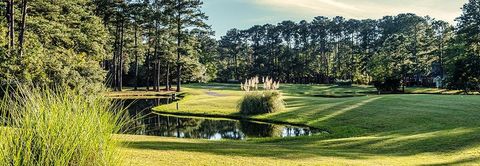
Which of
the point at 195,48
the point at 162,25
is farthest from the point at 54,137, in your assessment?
the point at 195,48

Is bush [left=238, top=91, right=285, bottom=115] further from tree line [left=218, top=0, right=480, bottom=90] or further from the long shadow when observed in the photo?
tree line [left=218, top=0, right=480, bottom=90]

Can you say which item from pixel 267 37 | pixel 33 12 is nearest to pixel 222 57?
pixel 267 37

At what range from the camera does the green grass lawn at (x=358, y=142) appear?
10680 millimetres

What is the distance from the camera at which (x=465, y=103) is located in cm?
2538

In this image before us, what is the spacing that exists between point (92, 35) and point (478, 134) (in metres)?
39.9

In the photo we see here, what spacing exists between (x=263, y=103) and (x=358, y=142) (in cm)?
1378

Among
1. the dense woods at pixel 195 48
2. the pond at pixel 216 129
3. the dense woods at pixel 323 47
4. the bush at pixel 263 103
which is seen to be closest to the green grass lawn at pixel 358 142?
the bush at pixel 263 103

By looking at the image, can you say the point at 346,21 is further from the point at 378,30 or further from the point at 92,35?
the point at 92,35

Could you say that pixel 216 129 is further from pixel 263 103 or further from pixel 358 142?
pixel 358 142

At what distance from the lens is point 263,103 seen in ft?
95.2

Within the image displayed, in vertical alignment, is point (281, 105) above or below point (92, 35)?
below

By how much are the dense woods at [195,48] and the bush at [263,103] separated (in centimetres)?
948

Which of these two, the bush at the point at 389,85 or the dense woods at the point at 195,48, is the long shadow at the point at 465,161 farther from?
the bush at the point at 389,85

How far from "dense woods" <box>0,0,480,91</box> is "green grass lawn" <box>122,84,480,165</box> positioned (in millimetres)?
3296
